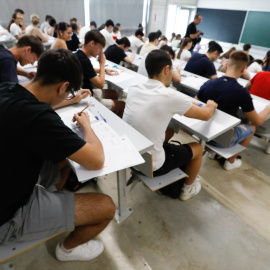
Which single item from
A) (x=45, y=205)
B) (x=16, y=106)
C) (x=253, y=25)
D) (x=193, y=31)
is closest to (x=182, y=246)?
(x=45, y=205)

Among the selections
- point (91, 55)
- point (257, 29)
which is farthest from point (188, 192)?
point (257, 29)

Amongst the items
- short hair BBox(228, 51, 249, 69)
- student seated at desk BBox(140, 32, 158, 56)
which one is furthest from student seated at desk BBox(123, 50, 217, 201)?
student seated at desk BBox(140, 32, 158, 56)

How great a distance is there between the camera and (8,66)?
1753 millimetres

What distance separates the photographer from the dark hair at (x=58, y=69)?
939mm

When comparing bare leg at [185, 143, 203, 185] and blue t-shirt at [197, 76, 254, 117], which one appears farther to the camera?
blue t-shirt at [197, 76, 254, 117]

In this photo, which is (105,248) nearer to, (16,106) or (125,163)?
(125,163)

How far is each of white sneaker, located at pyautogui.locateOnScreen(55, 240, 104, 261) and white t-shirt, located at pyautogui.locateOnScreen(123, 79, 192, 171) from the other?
2.22 ft

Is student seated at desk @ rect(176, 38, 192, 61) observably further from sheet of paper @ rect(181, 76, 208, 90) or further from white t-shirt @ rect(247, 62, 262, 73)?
sheet of paper @ rect(181, 76, 208, 90)

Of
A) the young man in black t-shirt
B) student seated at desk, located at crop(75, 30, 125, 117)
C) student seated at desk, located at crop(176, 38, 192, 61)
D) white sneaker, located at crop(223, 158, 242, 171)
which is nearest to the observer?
the young man in black t-shirt

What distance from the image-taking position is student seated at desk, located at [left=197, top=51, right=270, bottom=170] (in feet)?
5.75

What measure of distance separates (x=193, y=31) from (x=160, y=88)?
16.9 ft

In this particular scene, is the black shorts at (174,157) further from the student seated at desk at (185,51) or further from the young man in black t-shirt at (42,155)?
the student seated at desk at (185,51)

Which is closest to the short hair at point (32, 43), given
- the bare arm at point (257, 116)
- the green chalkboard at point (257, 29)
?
the bare arm at point (257, 116)

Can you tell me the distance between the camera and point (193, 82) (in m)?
2.66
